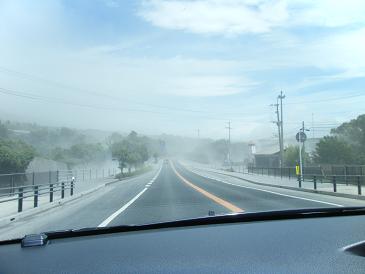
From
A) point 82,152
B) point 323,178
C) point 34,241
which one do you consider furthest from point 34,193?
point 82,152

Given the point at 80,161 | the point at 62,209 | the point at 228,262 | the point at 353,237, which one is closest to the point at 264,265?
the point at 228,262

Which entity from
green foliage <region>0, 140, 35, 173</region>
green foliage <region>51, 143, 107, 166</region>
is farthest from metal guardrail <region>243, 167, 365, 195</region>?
green foliage <region>51, 143, 107, 166</region>

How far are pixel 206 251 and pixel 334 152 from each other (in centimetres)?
6382

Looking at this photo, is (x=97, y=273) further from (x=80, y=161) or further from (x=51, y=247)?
(x=80, y=161)

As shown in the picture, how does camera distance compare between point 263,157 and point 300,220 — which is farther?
point 263,157

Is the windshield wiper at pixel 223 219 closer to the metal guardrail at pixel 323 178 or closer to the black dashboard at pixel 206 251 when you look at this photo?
the black dashboard at pixel 206 251

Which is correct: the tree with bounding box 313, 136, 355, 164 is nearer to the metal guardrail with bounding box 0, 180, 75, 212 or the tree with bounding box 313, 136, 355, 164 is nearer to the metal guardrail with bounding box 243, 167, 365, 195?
the metal guardrail with bounding box 243, 167, 365, 195

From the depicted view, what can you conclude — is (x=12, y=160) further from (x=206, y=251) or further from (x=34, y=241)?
(x=206, y=251)

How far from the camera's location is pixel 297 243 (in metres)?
3.62

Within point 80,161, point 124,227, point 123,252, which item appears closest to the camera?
point 123,252

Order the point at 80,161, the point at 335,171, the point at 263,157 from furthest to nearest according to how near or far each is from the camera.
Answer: the point at 263,157 → the point at 80,161 → the point at 335,171

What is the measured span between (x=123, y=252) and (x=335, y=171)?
126 ft

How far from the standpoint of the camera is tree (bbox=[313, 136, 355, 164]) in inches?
2490

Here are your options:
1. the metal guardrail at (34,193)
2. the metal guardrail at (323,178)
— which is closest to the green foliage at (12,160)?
the metal guardrail at (34,193)
